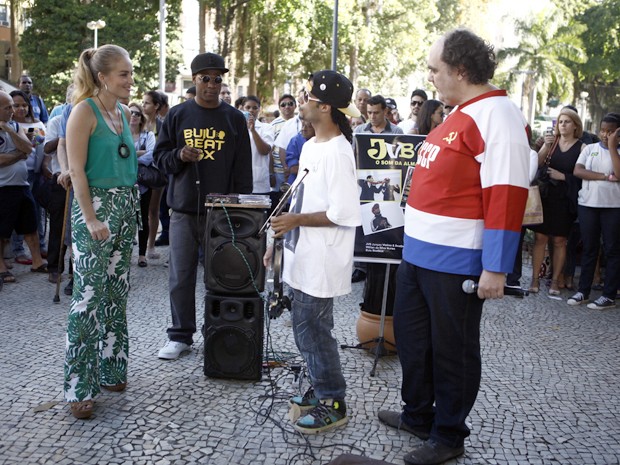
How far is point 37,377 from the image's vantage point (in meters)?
4.94

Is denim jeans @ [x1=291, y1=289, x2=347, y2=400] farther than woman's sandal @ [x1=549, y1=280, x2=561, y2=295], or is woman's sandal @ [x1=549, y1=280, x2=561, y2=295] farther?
woman's sandal @ [x1=549, y1=280, x2=561, y2=295]

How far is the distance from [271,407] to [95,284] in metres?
1.34

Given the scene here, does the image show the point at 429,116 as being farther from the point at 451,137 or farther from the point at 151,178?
the point at 451,137

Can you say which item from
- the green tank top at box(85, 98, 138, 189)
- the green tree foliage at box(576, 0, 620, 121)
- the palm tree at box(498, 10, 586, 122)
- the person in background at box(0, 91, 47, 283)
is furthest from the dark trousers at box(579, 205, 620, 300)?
the palm tree at box(498, 10, 586, 122)

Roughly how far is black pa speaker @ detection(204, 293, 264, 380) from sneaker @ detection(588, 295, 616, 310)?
444cm

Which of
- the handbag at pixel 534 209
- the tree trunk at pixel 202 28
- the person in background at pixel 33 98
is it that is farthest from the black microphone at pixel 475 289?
the tree trunk at pixel 202 28

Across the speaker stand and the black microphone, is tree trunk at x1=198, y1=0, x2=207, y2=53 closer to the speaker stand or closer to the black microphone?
the speaker stand

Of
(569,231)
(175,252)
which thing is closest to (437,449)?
(175,252)

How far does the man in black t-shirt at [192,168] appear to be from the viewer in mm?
5234

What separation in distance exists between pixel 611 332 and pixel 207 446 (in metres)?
4.49

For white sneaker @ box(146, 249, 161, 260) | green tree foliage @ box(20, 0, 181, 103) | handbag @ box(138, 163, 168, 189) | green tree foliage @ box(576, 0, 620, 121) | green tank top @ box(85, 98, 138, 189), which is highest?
green tree foliage @ box(576, 0, 620, 121)

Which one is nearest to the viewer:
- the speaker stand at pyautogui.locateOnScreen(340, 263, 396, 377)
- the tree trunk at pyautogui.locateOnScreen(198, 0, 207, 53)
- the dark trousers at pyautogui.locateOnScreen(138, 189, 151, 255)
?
the speaker stand at pyautogui.locateOnScreen(340, 263, 396, 377)

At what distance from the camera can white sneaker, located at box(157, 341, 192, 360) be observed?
5328 mm

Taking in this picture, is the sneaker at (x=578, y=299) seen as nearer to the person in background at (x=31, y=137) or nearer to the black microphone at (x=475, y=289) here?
the black microphone at (x=475, y=289)
